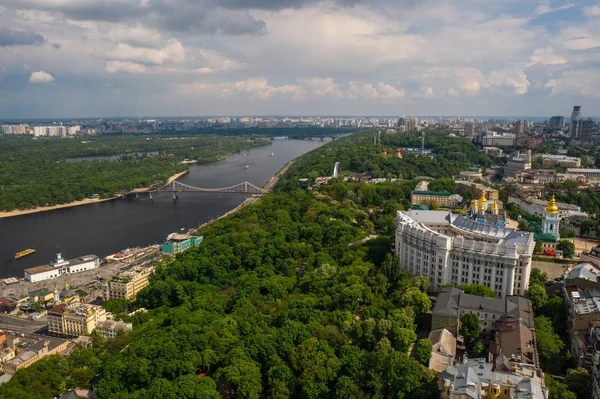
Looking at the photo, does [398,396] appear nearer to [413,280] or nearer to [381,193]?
[413,280]

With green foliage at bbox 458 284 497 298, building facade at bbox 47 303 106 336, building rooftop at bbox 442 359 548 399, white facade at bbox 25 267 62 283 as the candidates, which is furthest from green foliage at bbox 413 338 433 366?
white facade at bbox 25 267 62 283

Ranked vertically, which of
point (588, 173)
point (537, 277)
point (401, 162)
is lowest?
point (537, 277)

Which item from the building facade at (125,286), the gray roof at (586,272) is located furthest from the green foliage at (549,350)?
the building facade at (125,286)

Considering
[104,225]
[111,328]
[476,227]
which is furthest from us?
[104,225]

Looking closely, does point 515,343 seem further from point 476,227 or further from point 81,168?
point 81,168

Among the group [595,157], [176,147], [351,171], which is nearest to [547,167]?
[595,157]

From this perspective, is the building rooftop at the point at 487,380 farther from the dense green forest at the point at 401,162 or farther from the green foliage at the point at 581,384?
the dense green forest at the point at 401,162

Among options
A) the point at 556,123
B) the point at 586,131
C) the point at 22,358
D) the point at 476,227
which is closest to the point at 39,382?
the point at 22,358
